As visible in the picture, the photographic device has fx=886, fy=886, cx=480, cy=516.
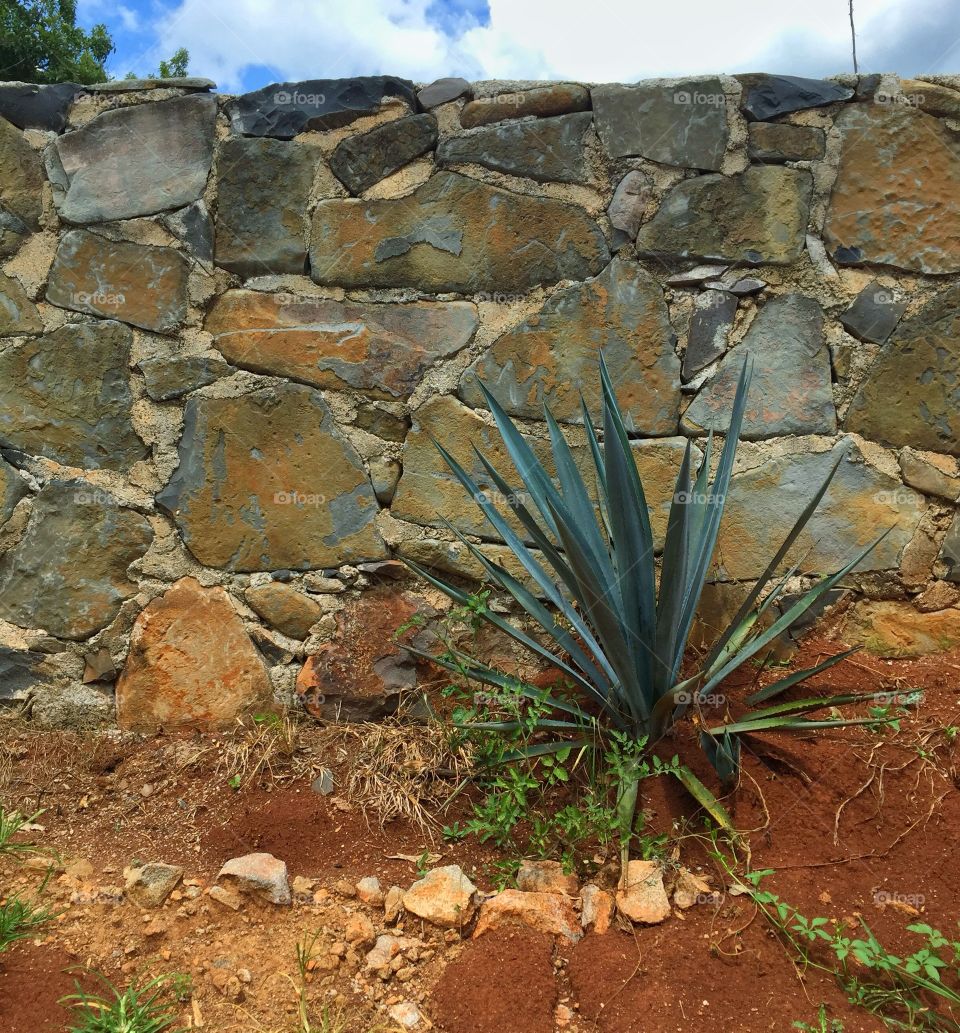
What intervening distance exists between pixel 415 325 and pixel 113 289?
2.51 ft

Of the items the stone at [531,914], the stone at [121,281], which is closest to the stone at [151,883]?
the stone at [531,914]

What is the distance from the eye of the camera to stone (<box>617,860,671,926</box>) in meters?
1.48

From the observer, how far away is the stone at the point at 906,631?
2.13 m

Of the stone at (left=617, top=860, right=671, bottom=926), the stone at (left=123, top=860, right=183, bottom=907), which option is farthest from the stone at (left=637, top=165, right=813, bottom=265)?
the stone at (left=123, top=860, right=183, bottom=907)

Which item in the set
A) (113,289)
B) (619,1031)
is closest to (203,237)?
(113,289)

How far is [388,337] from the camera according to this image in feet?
7.15

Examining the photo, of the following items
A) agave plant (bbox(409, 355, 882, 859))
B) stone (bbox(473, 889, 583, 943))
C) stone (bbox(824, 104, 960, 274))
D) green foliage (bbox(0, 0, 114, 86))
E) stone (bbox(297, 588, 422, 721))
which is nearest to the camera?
stone (bbox(473, 889, 583, 943))

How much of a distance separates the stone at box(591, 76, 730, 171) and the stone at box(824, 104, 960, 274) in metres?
0.29

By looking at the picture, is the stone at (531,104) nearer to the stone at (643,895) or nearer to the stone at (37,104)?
the stone at (37,104)

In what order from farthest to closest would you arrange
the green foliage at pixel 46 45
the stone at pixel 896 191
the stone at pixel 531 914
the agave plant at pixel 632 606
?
the green foliage at pixel 46 45 → the stone at pixel 896 191 → the agave plant at pixel 632 606 → the stone at pixel 531 914

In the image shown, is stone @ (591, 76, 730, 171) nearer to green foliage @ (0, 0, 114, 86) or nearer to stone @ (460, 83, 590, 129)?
stone @ (460, 83, 590, 129)

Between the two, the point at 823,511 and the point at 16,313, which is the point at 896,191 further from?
the point at 16,313

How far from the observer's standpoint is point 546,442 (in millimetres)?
2174

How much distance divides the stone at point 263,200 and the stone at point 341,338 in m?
0.11
